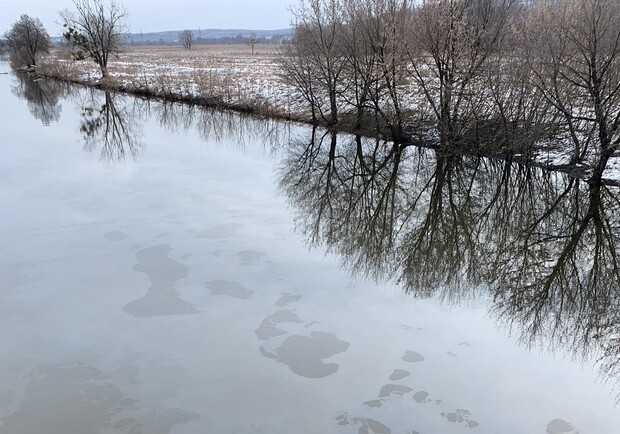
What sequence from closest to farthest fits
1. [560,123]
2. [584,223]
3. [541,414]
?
[541,414]
[584,223]
[560,123]

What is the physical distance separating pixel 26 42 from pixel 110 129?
45.0 m

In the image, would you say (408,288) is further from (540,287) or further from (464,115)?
(464,115)

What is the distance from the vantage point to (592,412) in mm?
5008

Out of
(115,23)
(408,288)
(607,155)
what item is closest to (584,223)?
(607,155)

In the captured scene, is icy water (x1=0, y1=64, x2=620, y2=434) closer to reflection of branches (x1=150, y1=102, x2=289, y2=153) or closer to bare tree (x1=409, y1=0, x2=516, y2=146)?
bare tree (x1=409, y1=0, x2=516, y2=146)

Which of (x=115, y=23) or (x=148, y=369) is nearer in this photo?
(x=148, y=369)

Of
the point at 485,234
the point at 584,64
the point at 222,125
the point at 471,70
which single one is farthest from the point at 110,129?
the point at 584,64

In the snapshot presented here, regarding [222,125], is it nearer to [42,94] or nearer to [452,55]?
[452,55]

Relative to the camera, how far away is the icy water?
4.99 metres

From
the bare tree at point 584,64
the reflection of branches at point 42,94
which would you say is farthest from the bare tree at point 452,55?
the reflection of branches at point 42,94

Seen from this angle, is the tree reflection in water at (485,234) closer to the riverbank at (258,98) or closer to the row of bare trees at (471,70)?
the riverbank at (258,98)

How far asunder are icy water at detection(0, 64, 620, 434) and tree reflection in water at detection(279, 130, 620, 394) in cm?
5

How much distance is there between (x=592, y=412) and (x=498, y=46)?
41.9ft

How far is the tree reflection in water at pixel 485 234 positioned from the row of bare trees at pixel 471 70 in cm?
132
